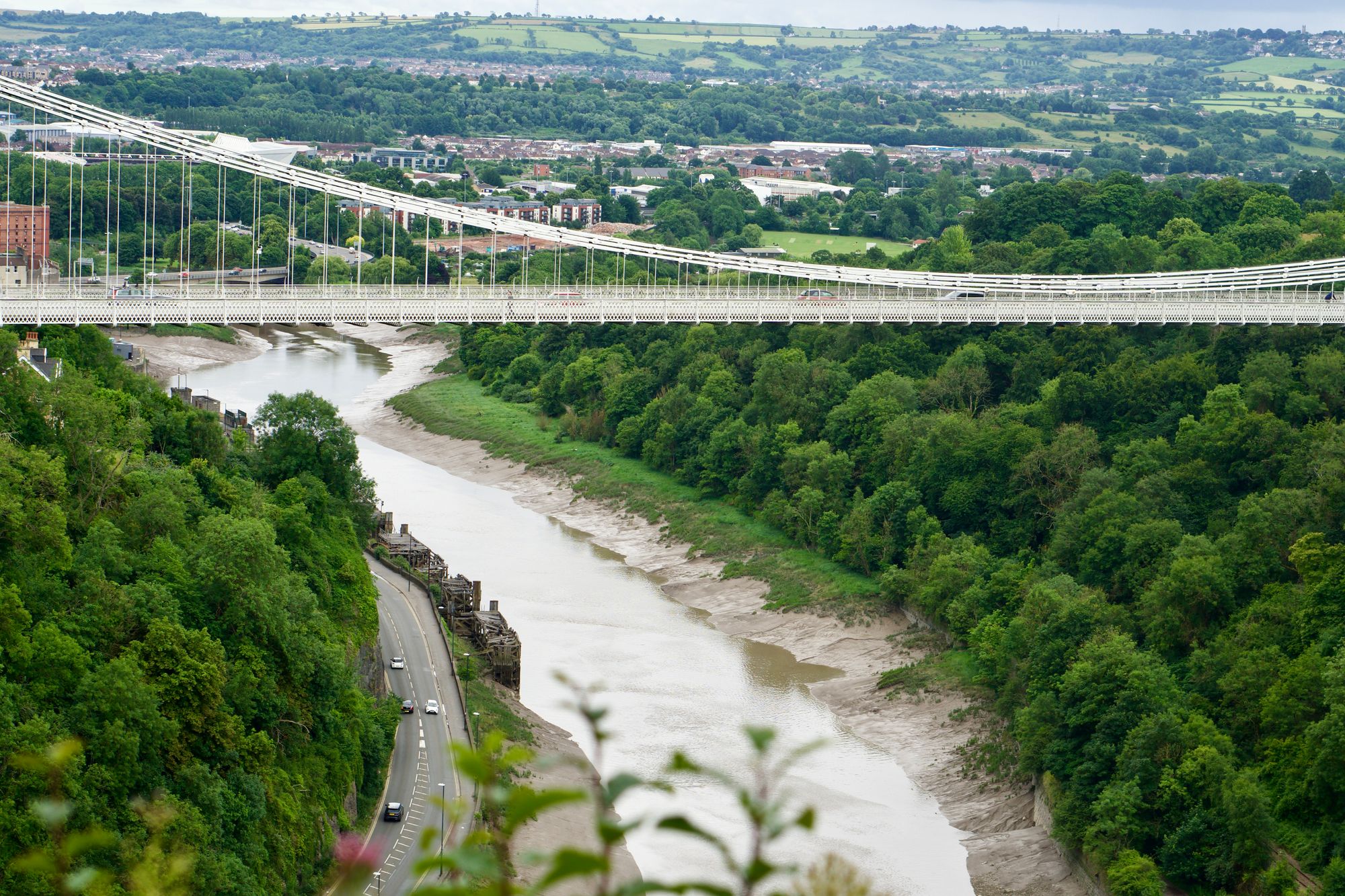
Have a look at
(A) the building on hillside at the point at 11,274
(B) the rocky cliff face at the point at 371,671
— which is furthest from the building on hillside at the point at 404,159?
(B) the rocky cliff face at the point at 371,671

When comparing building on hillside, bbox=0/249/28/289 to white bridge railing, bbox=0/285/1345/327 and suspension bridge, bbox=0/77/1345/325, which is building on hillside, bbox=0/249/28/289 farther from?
white bridge railing, bbox=0/285/1345/327

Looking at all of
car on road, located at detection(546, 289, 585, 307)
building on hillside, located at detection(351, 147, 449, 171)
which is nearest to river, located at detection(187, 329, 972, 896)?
car on road, located at detection(546, 289, 585, 307)

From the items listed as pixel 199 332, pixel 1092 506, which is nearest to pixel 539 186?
pixel 199 332

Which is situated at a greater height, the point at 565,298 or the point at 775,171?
the point at 775,171

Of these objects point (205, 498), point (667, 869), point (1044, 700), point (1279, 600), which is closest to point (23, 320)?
point (205, 498)

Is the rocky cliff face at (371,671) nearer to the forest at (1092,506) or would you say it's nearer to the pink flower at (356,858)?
the forest at (1092,506)

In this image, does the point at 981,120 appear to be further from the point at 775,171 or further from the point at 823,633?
the point at 823,633

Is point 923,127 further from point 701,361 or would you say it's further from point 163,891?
point 163,891

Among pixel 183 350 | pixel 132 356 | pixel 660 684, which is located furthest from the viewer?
pixel 183 350
